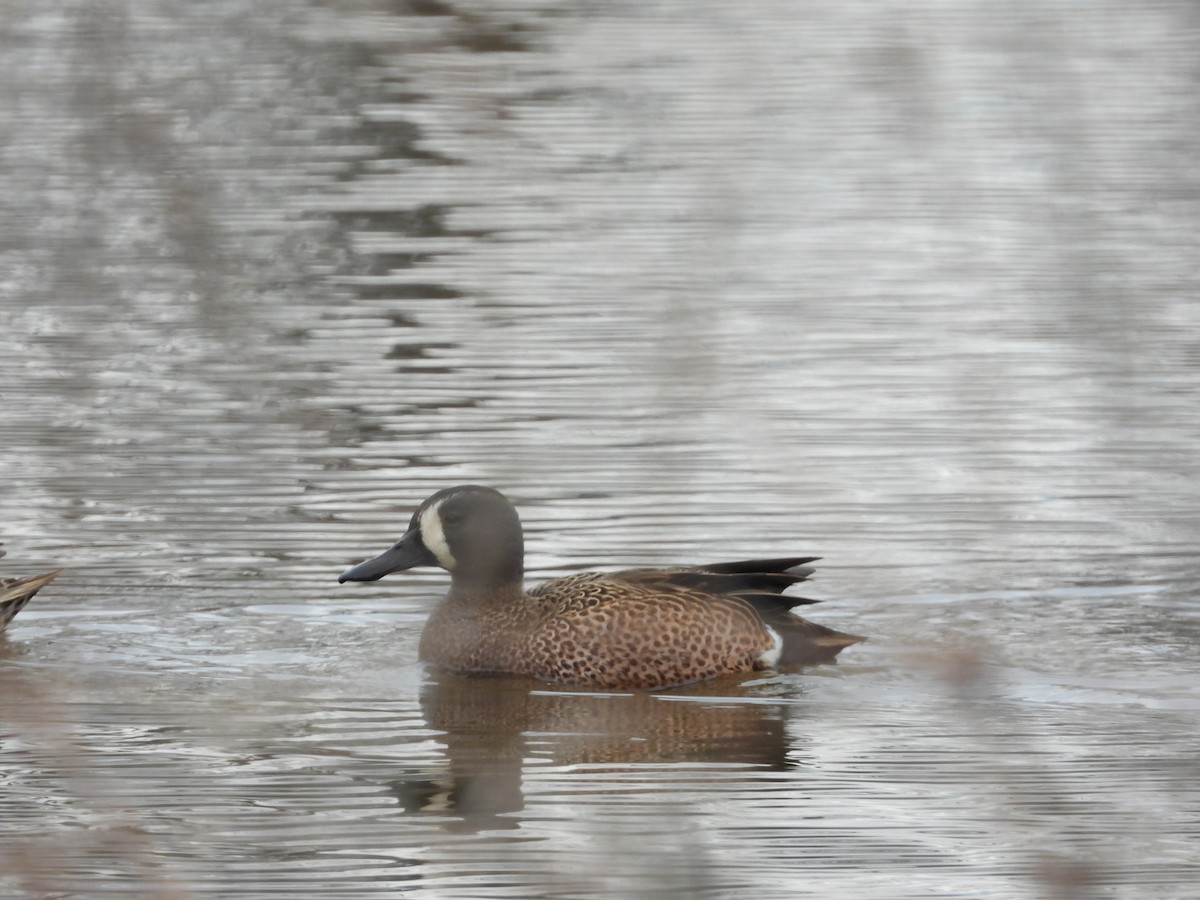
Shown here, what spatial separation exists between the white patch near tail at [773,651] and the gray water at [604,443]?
0.19 metres

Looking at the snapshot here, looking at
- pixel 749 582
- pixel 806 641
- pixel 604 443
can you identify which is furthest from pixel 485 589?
pixel 604 443

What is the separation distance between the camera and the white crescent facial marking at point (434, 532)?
27.1 feet

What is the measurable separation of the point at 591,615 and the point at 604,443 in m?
2.49

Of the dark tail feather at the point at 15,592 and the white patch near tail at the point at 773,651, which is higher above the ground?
the dark tail feather at the point at 15,592

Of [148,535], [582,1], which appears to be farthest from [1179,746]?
[148,535]

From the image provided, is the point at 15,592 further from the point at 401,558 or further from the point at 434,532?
the point at 434,532

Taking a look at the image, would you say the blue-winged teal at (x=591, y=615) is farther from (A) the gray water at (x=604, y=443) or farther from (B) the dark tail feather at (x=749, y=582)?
(A) the gray water at (x=604, y=443)

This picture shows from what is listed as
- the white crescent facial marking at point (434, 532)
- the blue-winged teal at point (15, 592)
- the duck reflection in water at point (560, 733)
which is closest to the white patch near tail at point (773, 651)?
the duck reflection in water at point (560, 733)

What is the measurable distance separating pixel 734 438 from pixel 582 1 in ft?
22.5

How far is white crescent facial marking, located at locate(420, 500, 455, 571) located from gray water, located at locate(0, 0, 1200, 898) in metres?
0.42

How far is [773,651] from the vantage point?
26.4 feet

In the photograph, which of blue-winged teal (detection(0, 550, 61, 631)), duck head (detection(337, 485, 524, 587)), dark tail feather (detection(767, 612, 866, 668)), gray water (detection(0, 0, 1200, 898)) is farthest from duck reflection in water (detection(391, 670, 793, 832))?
blue-winged teal (detection(0, 550, 61, 631))

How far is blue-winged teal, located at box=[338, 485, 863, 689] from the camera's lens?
8000 millimetres

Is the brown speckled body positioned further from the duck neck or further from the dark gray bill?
the dark gray bill
